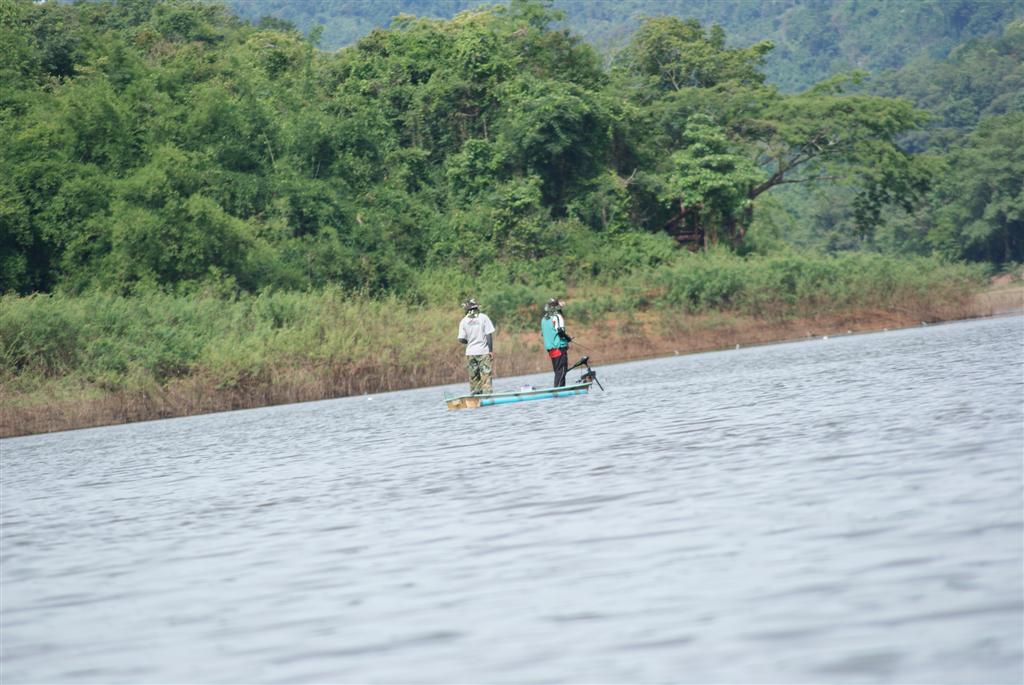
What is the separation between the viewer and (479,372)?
27.3m

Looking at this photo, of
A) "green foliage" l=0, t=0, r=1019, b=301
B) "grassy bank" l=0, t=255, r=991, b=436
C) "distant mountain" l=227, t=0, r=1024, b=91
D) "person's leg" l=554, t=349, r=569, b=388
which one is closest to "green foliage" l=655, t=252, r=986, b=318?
"grassy bank" l=0, t=255, r=991, b=436

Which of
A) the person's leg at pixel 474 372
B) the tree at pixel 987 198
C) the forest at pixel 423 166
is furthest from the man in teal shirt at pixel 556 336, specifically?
the tree at pixel 987 198

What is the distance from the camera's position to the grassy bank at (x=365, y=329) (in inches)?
1465

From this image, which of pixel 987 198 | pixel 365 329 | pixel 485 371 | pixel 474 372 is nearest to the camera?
pixel 485 371

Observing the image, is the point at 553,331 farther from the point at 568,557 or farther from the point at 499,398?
the point at 568,557

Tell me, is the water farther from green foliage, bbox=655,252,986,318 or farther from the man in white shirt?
green foliage, bbox=655,252,986,318

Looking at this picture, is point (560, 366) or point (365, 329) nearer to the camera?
point (560, 366)

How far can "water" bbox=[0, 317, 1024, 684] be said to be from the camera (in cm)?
607

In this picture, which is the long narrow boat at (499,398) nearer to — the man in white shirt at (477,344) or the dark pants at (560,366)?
the man in white shirt at (477,344)

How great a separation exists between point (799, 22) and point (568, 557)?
169m

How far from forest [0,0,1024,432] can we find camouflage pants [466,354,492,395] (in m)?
17.4

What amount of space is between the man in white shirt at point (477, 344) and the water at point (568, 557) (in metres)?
7.78

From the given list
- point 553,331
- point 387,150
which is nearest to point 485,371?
point 553,331

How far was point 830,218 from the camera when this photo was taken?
314 feet
